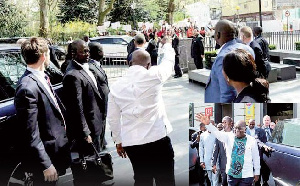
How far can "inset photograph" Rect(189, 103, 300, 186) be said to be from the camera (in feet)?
10.6

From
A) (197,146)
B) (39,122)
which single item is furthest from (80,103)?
(197,146)

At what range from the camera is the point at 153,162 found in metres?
4.13

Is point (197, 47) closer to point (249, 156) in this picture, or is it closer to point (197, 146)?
point (197, 146)

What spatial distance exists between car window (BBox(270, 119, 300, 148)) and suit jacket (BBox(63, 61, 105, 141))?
2.48 meters

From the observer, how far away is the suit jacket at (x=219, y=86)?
12.8 ft

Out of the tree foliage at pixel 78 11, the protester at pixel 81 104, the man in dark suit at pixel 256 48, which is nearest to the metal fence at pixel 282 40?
the man in dark suit at pixel 256 48

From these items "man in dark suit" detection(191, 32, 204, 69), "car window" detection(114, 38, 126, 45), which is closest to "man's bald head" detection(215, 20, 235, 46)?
"man in dark suit" detection(191, 32, 204, 69)

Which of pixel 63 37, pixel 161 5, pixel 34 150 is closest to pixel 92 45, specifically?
pixel 34 150

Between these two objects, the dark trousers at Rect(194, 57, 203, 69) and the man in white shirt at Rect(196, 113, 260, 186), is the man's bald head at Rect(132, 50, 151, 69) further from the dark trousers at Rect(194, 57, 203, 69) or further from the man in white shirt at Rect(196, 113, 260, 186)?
the dark trousers at Rect(194, 57, 203, 69)

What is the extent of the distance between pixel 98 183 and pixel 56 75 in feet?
5.34

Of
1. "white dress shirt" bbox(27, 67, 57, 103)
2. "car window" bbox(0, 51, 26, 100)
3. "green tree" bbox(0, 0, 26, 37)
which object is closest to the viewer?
"white dress shirt" bbox(27, 67, 57, 103)

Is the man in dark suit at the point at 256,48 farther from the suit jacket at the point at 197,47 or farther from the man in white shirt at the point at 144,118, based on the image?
the suit jacket at the point at 197,47

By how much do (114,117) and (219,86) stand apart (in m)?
1.04

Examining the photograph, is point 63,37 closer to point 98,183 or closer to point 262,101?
point 98,183
